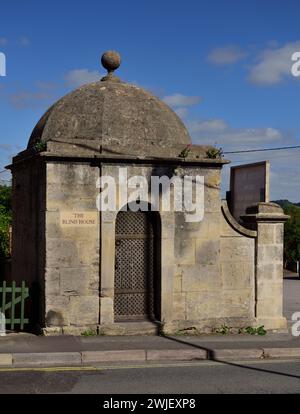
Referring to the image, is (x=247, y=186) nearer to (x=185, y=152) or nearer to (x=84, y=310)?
(x=185, y=152)

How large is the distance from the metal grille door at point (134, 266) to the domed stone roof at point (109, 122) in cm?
142

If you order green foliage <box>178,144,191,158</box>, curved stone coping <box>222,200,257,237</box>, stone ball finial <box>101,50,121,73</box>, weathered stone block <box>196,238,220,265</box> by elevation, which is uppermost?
stone ball finial <box>101,50,121,73</box>

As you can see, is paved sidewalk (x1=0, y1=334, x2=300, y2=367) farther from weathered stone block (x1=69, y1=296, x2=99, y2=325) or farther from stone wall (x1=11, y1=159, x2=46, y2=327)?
stone wall (x1=11, y1=159, x2=46, y2=327)

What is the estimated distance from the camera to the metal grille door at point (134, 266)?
1153cm

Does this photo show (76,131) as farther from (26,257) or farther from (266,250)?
(266,250)

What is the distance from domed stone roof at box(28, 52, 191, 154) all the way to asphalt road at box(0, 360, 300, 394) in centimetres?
423

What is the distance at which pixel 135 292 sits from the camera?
38.2 feet

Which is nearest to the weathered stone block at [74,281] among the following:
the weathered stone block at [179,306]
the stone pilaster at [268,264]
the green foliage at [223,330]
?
the weathered stone block at [179,306]

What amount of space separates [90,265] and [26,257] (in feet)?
6.44

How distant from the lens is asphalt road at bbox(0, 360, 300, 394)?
304 inches

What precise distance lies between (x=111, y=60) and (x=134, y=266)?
4.41 m

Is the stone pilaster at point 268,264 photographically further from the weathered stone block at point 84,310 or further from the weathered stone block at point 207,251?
the weathered stone block at point 84,310

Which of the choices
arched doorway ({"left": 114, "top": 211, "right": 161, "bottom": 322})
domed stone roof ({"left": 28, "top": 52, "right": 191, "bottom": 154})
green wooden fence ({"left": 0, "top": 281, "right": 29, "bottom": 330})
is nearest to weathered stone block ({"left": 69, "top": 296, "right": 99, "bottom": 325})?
arched doorway ({"left": 114, "top": 211, "right": 161, "bottom": 322})
